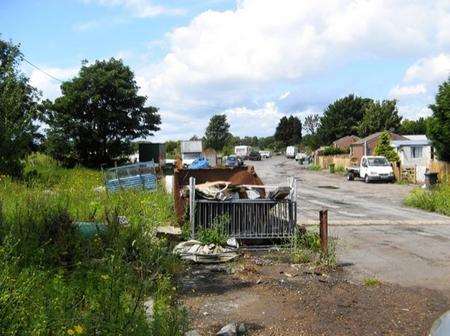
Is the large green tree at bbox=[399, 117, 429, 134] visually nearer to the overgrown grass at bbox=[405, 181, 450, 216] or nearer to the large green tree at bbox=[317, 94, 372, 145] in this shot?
the large green tree at bbox=[317, 94, 372, 145]

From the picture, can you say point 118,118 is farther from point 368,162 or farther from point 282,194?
point 282,194

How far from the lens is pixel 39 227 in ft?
25.5

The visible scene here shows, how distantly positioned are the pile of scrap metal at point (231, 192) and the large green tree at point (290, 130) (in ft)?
425

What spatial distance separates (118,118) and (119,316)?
38.0 m

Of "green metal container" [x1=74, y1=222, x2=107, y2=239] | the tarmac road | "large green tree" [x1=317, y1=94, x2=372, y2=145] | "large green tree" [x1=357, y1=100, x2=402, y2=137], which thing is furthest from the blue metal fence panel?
"large green tree" [x1=317, y1=94, x2=372, y2=145]

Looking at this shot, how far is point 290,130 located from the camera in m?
142

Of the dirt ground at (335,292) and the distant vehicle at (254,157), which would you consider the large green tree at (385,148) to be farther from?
the distant vehicle at (254,157)

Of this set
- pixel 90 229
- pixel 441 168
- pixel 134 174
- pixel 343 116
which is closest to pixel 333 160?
pixel 441 168

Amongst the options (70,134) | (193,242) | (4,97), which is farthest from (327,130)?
(193,242)

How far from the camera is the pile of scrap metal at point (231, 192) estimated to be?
11172 mm

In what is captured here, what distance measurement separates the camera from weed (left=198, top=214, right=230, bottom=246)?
10560mm

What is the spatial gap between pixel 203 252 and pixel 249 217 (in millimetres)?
1643

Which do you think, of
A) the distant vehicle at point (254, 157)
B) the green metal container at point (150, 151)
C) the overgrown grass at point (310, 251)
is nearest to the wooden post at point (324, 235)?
the overgrown grass at point (310, 251)

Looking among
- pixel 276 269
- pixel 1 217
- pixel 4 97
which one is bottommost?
pixel 276 269
